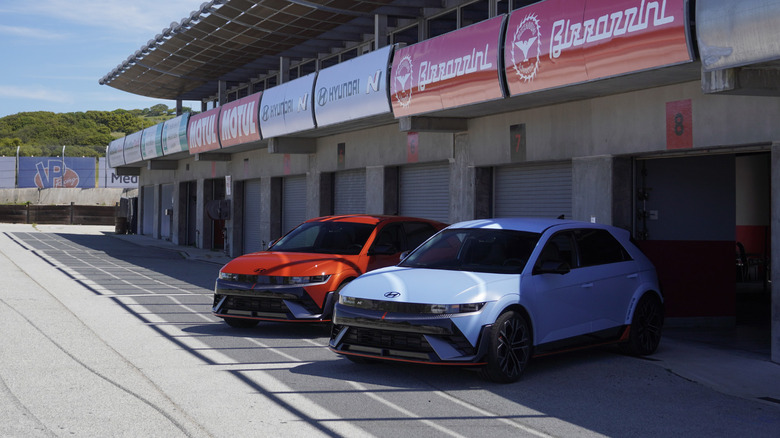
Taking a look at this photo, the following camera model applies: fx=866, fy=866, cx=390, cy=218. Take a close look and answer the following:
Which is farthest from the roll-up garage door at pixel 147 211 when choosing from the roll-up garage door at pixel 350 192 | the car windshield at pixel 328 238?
the car windshield at pixel 328 238

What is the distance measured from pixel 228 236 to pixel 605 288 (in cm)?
2193

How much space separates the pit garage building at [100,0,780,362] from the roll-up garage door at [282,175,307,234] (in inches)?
3.0

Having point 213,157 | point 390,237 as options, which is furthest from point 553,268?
point 213,157

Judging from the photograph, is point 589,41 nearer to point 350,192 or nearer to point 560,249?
point 560,249

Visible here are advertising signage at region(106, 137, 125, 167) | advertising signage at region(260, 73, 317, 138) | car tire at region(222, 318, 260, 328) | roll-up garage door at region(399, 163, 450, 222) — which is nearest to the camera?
car tire at region(222, 318, 260, 328)

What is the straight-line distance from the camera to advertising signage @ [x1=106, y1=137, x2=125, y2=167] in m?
41.5

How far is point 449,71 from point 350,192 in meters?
8.69

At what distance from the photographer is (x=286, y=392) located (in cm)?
751

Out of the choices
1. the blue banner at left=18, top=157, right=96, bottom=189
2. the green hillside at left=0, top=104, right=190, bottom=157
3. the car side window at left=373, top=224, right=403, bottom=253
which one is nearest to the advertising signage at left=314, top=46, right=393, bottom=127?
the car side window at left=373, top=224, right=403, bottom=253

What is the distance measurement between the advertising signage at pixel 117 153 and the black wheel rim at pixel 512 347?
117 feet

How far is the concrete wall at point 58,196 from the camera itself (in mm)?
59906

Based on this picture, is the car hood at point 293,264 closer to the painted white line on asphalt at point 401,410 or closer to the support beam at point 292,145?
the painted white line on asphalt at point 401,410

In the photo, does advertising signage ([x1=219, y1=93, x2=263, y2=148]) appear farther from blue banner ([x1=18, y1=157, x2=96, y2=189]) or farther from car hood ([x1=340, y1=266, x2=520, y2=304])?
blue banner ([x1=18, y1=157, x2=96, y2=189])

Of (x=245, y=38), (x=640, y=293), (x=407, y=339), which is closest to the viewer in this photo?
(x=407, y=339)
